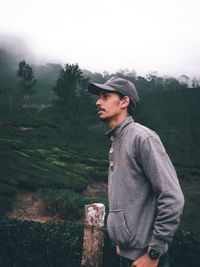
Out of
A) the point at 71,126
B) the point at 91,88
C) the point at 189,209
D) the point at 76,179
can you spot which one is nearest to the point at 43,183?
the point at 76,179

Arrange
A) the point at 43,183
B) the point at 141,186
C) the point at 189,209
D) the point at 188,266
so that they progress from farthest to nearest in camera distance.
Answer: the point at 43,183 < the point at 189,209 < the point at 188,266 < the point at 141,186

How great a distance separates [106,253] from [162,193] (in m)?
2.61

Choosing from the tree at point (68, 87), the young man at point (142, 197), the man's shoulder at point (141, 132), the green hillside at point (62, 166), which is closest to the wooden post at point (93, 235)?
the young man at point (142, 197)

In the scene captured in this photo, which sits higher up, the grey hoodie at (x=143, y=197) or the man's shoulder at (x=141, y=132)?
the man's shoulder at (x=141, y=132)

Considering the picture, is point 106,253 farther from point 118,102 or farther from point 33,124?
point 33,124

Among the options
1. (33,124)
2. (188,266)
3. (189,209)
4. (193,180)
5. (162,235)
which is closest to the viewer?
(162,235)

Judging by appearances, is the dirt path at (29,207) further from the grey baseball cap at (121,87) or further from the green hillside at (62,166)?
the grey baseball cap at (121,87)

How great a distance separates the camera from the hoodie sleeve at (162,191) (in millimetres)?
1375

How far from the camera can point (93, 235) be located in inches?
109

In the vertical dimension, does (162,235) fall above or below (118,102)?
below

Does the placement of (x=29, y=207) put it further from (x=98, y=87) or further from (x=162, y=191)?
(x=162, y=191)

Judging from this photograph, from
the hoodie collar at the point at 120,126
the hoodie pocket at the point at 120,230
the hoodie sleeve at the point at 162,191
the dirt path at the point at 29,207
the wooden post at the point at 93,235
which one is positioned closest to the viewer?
the hoodie sleeve at the point at 162,191

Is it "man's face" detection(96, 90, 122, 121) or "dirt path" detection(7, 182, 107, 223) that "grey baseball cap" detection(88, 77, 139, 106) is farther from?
"dirt path" detection(7, 182, 107, 223)

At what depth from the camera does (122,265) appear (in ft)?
5.65
